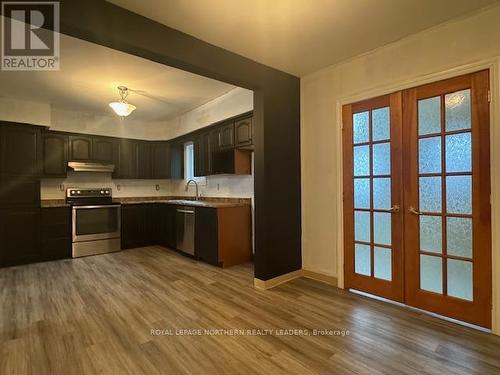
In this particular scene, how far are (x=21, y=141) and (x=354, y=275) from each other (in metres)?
5.37

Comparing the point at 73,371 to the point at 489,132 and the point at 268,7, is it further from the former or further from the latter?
the point at 489,132

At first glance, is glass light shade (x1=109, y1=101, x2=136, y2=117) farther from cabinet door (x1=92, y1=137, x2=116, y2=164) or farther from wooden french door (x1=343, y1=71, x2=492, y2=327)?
wooden french door (x1=343, y1=71, x2=492, y2=327)

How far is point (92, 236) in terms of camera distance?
15.8 ft

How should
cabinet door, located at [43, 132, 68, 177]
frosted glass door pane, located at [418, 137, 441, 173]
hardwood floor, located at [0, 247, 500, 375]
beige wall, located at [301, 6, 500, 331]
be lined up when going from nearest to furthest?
1. hardwood floor, located at [0, 247, 500, 375]
2. beige wall, located at [301, 6, 500, 331]
3. frosted glass door pane, located at [418, 137, 441, 173]
4. cabinet door, located at [43, 132, 68, 177]

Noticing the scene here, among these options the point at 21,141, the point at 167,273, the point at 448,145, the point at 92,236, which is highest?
the point at 21,141

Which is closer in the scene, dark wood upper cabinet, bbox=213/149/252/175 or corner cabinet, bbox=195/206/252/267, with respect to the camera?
corner cabinet, bbox=195/206/252/267

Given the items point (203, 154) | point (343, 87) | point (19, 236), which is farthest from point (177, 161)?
point (343, 87)

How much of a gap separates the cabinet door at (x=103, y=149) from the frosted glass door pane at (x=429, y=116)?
533 cm

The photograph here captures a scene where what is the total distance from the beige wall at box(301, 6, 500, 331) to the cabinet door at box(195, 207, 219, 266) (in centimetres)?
130

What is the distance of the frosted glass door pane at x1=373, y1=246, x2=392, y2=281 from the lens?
2725mm

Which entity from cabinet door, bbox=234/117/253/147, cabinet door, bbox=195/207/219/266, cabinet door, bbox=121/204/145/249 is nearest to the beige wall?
cabinet door, bbox=234/117/253/147

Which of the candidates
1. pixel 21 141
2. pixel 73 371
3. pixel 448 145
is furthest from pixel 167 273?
pixel 448 145

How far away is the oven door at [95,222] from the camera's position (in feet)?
15.4

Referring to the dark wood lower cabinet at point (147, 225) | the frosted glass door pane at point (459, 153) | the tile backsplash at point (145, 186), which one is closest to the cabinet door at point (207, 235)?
the tile backsplash at point (145, 186)
